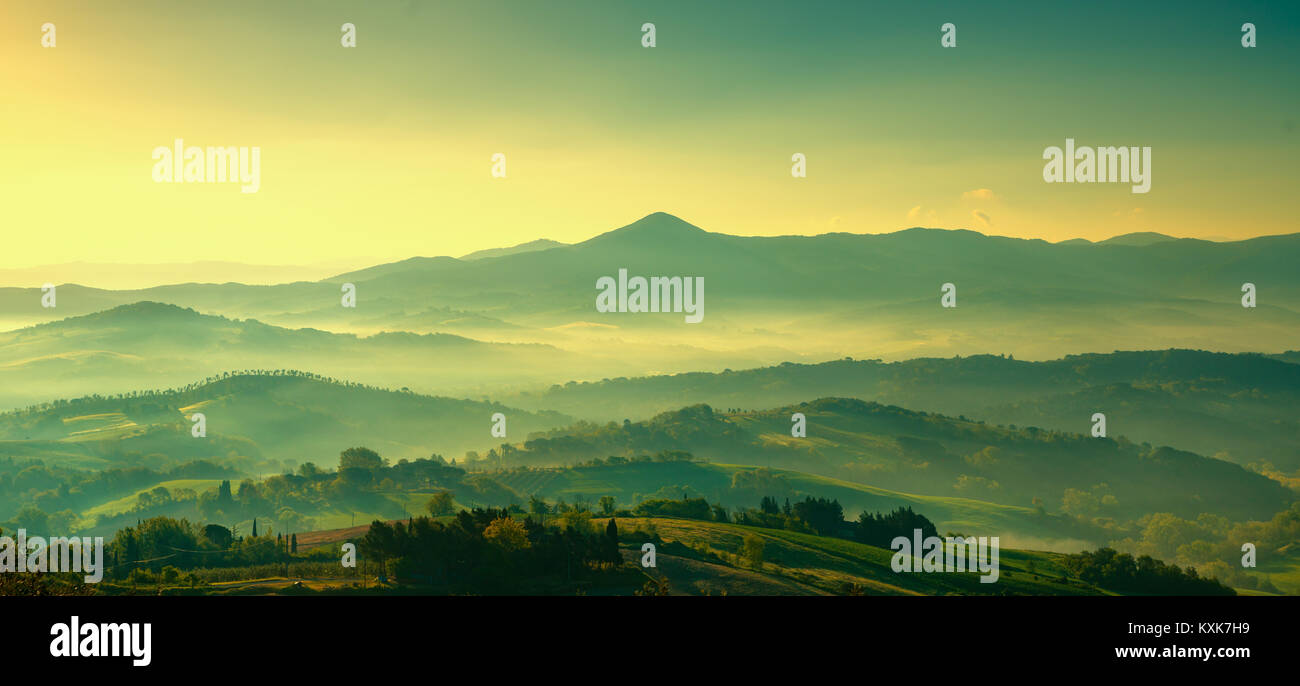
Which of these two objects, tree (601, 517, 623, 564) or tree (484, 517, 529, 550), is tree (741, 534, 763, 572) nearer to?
tree (601, 517, 623, 564)

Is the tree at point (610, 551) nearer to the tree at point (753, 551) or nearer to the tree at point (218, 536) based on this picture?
the tree at point (753, 551)

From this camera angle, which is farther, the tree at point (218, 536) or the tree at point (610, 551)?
the tree at point (218, 536)

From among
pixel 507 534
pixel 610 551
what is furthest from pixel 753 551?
pixel 507 534

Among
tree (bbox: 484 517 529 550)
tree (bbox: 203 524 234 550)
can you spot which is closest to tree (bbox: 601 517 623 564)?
tree (bbox: 484 517 529 550)

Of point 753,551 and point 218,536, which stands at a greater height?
point 218,536

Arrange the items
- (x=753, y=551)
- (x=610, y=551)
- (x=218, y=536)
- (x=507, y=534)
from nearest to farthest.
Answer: (x=507, y=534)
(x=610, y=551)
(x=753, y=551)
(x=218, y=536)

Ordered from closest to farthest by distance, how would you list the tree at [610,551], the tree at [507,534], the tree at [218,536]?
the tree at [507,534] → the tree at [610,551] → the tree at [218,536]

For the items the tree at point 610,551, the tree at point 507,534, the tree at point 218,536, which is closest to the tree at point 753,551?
the tree at point 610,551

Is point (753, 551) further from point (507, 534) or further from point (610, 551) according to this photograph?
point (507, 534)

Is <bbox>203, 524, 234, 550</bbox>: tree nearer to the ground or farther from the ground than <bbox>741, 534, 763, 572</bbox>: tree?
farther from the ground

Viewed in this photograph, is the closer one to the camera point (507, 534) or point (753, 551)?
point (507, 534)

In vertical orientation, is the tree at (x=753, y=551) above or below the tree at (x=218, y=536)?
below
